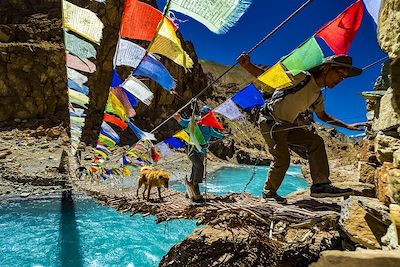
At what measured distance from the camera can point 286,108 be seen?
3.60m

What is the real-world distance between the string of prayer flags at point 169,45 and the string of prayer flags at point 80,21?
158cm

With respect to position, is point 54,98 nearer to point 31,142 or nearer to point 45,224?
point 31,142

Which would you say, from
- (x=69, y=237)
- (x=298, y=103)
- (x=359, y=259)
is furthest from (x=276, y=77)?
(x=69, y=237)

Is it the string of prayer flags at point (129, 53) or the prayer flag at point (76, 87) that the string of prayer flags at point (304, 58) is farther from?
the prayer flag at point (76, 87)

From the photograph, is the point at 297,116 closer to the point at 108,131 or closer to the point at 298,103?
the point at 298,103

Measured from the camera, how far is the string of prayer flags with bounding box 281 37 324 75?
3.02 metres

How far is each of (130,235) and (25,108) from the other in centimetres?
2312

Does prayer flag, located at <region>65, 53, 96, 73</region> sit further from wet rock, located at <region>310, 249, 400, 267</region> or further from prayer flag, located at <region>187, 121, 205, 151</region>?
wet rock, located at <region>310, 249, 400, 267</region>

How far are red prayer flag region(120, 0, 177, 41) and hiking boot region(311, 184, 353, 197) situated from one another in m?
2.73

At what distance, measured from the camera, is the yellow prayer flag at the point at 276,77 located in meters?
3.23

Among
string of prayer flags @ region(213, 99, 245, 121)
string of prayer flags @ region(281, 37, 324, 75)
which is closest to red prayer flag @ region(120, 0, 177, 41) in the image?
string of prayer flags @ region(213, 99, 245, 121)

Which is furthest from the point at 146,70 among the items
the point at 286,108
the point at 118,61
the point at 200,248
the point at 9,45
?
the point at 9,45

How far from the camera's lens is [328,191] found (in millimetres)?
3469

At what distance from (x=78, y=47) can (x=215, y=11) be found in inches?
136
